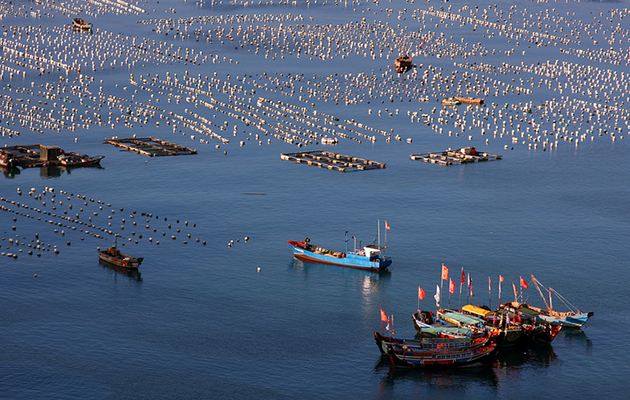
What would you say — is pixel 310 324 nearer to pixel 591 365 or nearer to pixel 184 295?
pixel 184 295

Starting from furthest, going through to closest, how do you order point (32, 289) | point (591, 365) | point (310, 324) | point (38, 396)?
point (32, 289)
point (310, 324)
point (591, 365)
point (38, 396)

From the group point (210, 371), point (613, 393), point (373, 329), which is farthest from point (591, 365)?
point (210, 371)

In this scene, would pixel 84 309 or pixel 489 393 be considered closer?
pixel 489 393

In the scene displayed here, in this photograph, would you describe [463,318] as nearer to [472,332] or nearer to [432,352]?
[472,332]

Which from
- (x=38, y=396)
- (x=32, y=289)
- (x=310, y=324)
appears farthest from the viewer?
(x=32, y=289)

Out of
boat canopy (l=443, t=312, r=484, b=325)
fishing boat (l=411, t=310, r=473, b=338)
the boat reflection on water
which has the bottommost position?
the boat reflection on water

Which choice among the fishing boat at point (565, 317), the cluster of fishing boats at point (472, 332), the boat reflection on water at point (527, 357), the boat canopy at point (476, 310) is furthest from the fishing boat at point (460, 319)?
the fishing boat at point (565, 317)

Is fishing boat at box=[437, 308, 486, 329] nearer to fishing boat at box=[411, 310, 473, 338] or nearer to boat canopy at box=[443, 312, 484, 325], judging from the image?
boat canopy at box=[443, 312, 484, 325]

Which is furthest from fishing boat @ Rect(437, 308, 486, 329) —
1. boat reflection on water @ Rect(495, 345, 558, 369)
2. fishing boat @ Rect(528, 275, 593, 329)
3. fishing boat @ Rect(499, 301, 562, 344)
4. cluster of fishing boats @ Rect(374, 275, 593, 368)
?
fishing boat @ Rect(528, 275, 593, 329)
